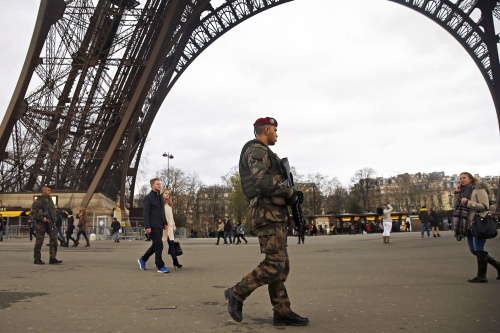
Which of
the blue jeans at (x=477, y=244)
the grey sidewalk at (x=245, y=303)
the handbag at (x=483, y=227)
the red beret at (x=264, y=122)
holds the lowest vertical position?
the grey sidewalk at (x=245, y=303)

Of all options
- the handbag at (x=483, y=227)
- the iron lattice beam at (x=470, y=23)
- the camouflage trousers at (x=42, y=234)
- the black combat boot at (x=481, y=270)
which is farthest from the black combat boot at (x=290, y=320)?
the iron lattice beam at (x=470, y=23)

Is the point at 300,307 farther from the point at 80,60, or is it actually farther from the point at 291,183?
the point at 80,60

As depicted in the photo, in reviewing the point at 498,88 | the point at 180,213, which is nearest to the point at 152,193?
the point at 498,88

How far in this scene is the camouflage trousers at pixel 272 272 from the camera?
3.89 metres

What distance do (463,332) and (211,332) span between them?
6.07 ft

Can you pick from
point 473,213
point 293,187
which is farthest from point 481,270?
point 293,187

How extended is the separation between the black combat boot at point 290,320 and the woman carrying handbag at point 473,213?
130 inches

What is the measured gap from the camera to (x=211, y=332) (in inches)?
143

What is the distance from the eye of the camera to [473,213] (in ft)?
20.6

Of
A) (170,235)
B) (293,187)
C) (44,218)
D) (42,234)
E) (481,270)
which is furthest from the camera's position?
(42,234)

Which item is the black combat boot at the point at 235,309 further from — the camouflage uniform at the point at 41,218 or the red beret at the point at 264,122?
the camouflage uniform at the point at 41,218

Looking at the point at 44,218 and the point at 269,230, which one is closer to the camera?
the point at 269,230

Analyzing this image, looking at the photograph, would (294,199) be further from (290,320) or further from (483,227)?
(483,227)

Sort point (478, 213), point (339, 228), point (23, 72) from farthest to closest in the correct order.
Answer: point (339, 228) < point (23, 72) < point (478, 213)
